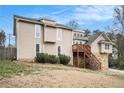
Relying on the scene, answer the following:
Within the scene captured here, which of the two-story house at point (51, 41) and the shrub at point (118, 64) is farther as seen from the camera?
the shrub at point (118, 64)

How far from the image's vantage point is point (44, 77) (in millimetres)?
7754

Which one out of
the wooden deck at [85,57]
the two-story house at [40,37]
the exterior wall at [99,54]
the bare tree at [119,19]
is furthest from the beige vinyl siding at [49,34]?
the exterior wall at [99,54]

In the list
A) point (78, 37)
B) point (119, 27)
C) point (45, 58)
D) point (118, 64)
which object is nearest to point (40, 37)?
point (45, 58)

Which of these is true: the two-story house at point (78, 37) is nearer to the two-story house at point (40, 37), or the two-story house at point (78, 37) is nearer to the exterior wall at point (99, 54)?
the two-story house at point (40, 37)

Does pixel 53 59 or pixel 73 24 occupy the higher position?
pixel 73 24

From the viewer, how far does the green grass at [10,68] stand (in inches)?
308

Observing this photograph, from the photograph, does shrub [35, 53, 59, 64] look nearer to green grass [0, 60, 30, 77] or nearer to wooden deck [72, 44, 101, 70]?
green grass [0, 60, 30, 77]

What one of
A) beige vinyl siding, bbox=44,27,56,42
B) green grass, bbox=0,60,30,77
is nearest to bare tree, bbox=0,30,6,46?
green grass, bbox=0,60,30,77

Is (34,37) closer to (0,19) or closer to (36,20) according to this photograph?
(36,20)

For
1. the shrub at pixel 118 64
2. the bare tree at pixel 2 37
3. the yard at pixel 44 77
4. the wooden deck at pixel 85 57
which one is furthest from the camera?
the shrub at pixel 118 64

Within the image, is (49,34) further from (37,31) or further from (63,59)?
(63,59)

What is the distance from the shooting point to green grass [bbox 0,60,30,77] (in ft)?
25.6

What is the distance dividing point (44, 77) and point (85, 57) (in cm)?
408

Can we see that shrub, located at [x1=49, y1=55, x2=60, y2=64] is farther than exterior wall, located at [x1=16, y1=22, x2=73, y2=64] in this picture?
Yes
